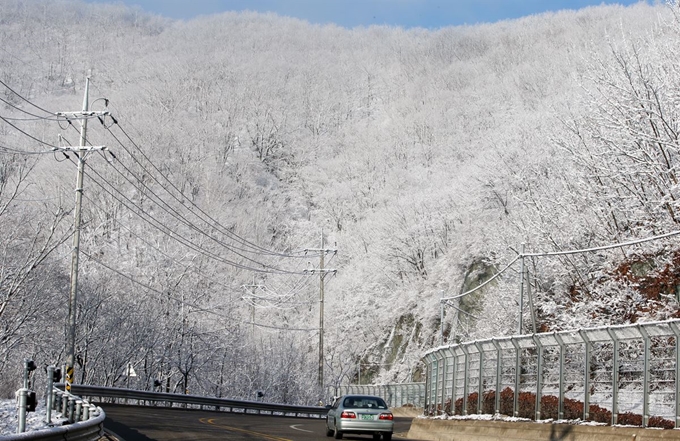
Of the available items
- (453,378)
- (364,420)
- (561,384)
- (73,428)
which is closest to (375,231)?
(453,378)

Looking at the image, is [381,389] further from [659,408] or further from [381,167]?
[381,167]

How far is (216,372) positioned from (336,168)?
343ft

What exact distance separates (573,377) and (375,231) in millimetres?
76887

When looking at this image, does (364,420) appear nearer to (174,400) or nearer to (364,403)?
(364,403)

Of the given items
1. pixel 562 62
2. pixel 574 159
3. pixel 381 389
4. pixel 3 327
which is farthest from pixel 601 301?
pixel 562 62

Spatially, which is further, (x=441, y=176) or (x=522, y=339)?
(x=441, y=176)

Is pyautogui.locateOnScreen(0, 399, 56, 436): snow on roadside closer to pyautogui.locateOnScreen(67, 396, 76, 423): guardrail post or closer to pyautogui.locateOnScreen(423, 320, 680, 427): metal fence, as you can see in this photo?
pyautogui.locateOnScreen(67, 396, 76, 423): guardrail post

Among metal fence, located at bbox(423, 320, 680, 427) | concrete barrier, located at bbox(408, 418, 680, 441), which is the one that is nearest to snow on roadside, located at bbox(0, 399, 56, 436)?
concrete barrier, located at bbox(408, 418, 680, 441)

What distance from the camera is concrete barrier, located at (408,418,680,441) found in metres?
15.8

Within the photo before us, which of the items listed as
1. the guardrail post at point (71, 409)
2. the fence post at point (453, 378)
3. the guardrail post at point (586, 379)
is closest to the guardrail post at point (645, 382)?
the guardrail post at point (586, 379)

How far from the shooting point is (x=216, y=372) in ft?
227

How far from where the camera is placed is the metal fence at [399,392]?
5777 centimetres

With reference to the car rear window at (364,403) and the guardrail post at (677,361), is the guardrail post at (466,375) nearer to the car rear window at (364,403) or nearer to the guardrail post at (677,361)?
the car rear window at (364,403)

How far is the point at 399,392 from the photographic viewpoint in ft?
211
